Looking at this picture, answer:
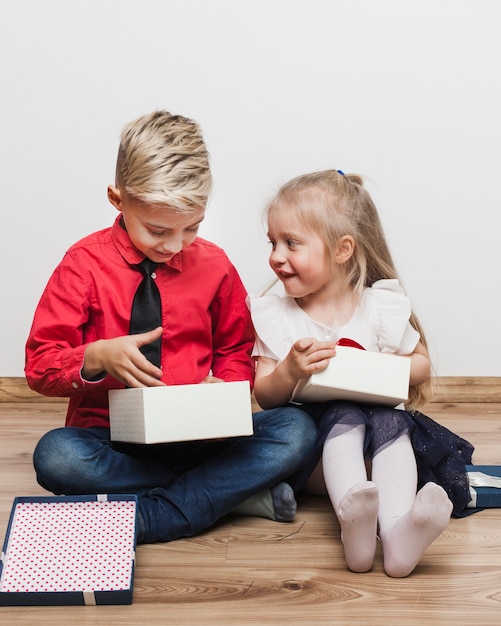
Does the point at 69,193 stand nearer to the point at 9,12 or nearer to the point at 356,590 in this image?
the point at 9,12

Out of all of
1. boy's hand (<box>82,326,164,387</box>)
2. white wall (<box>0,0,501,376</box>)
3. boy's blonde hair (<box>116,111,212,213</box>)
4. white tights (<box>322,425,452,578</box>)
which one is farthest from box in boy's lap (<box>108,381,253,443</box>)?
white wall (<box>0,0,501,376</box>)

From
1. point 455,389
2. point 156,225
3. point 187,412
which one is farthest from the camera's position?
point 455,389

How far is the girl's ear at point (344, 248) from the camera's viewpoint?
4.48ft

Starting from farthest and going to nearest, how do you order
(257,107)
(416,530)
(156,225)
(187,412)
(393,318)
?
(257,107), (393,318), (156,225), (187,412), (416,530)

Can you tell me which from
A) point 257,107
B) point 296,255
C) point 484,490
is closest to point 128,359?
point 296,255

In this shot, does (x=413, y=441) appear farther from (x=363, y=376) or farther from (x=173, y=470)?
(x=173, y=470)

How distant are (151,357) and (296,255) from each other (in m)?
0.26

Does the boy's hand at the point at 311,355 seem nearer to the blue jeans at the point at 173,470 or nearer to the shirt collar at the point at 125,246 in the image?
the blue jeans at the point at 173,470

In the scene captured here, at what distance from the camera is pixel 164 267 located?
135 centimetres

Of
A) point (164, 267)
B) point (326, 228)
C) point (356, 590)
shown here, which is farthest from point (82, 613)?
point (326, 228)

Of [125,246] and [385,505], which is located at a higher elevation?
A: [125,246]

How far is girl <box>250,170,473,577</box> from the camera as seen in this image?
1219 mm

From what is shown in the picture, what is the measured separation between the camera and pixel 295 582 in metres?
1.06

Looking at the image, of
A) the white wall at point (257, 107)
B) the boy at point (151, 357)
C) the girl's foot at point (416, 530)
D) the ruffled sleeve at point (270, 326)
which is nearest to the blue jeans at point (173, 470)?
the boy at point (151, 357)
